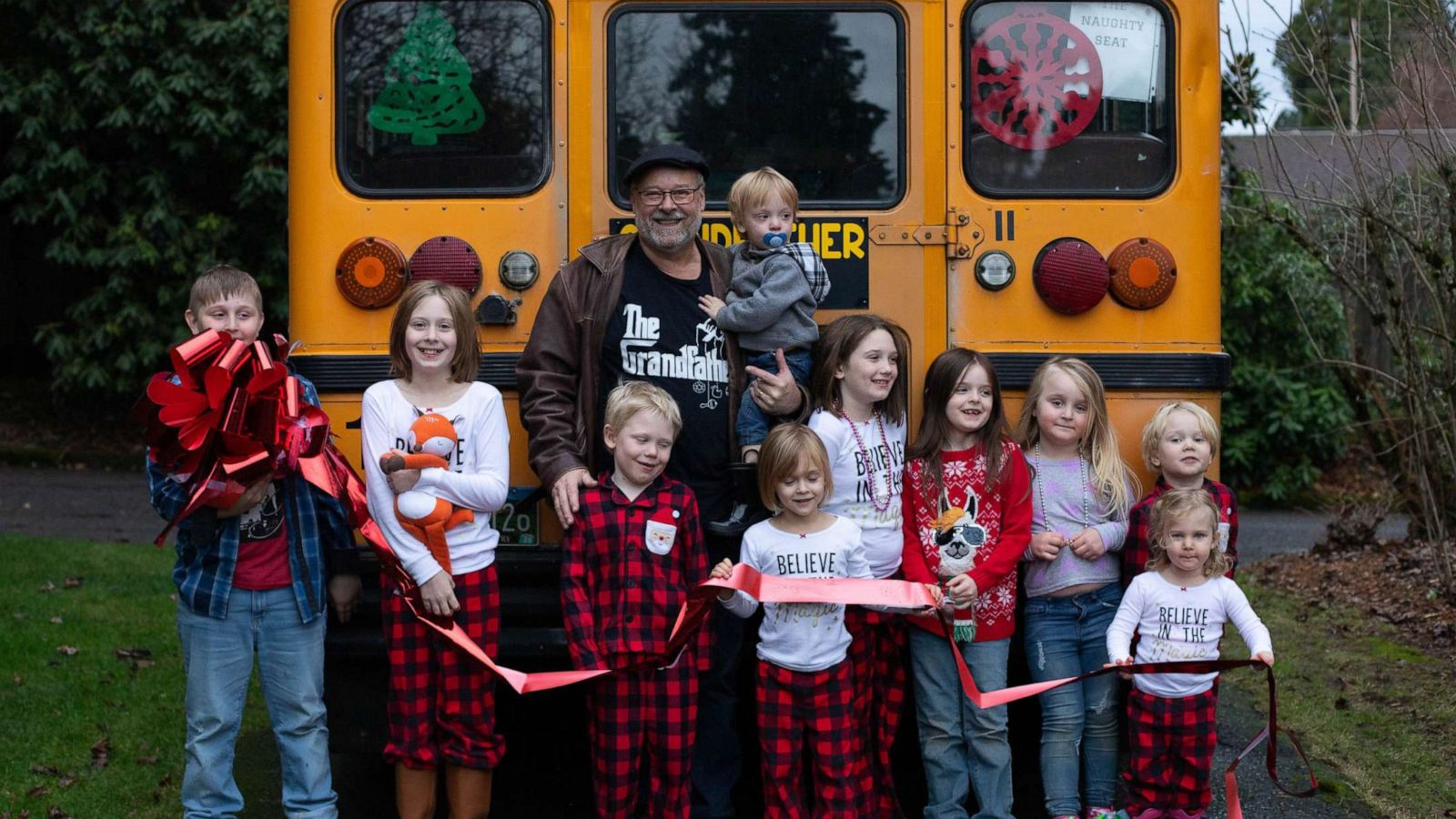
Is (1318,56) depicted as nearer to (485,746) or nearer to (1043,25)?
(1043,25)

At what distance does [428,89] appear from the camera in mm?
4332

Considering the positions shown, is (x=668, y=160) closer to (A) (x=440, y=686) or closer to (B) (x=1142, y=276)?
(B) (x=1142, y=276)

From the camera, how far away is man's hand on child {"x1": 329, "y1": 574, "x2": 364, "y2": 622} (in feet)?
13.4

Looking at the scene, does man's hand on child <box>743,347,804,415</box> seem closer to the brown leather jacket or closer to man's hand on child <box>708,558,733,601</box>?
the brown leather jacket

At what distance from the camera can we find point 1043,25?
432cm

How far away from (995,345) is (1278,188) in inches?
145

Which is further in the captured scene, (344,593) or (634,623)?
(344,593)

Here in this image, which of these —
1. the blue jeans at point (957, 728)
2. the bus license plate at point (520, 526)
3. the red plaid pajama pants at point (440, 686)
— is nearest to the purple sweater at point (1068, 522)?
the blue jeans at point (957, 728)

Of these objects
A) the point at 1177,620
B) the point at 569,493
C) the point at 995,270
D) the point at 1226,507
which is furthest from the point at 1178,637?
the point at 569,493

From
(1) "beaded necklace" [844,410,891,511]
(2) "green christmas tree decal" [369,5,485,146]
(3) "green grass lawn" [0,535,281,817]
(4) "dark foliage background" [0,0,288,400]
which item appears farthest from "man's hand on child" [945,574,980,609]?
(4) "dark foliage background" [0,0,288,400]

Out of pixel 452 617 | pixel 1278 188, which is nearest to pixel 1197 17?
pixel 452 617

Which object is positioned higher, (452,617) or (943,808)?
(452,617)

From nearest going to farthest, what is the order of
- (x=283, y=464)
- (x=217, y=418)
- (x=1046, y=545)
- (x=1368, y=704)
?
(x=217, y=418), (x=283, y=464), (x=1046, y=545), (x=1368, y=704)

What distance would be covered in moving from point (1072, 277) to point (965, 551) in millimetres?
856
